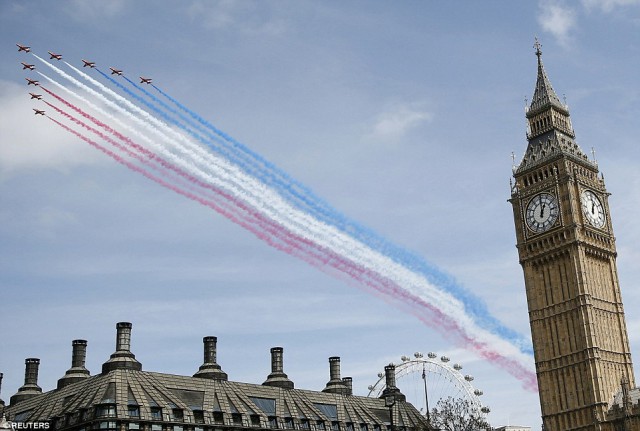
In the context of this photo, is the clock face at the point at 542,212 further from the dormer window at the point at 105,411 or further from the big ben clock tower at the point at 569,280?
the dormer window at the point at 105,411

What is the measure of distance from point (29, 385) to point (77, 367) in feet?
59.5

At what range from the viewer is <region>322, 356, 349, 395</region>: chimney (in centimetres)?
15038

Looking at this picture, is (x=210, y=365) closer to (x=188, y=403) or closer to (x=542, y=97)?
(x=188, y=403)

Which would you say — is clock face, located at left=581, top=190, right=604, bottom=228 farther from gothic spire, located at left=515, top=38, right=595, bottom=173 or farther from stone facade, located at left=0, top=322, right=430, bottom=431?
stone facade, located at left=0, top=322, right=430, bottom=431

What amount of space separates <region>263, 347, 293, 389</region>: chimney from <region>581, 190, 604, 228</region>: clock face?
60.4m

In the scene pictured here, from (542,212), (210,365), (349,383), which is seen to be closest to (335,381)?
(349,383)

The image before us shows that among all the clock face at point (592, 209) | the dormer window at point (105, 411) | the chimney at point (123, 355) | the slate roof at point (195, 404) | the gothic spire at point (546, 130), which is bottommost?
the dormer window at point (105, 411)

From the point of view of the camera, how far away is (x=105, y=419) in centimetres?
10750

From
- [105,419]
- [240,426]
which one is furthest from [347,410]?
[105,419]

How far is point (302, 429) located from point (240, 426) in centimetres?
1259

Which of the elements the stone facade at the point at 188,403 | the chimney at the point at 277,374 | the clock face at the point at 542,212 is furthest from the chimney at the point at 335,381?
the clock face at the point at 542,212

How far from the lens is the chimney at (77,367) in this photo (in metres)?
132

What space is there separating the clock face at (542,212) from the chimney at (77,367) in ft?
272

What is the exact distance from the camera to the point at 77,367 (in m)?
135
